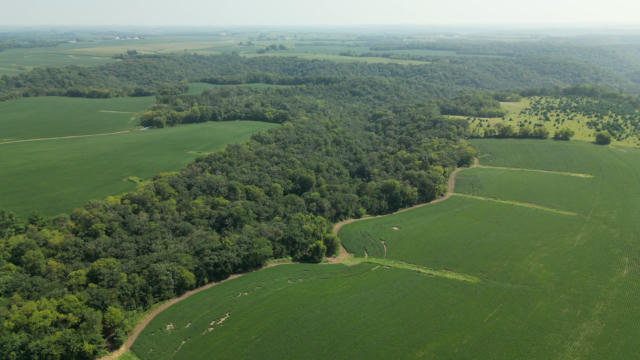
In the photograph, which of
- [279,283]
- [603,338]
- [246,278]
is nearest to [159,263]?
[246,278]

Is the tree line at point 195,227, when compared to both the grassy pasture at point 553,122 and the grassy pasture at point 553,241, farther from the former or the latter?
the grassy pasture at point 553,122

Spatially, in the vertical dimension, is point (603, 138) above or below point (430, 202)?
above

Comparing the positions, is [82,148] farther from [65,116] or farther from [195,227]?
[195,227]

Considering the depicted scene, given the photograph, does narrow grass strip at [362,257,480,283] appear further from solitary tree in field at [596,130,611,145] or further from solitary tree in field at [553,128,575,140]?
solitary tree in field at [553,128,575,140]

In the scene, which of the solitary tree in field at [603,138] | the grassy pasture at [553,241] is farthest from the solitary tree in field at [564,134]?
the grassy pasture at [553,241]

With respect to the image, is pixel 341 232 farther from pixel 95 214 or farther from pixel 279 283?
pixel 95 214

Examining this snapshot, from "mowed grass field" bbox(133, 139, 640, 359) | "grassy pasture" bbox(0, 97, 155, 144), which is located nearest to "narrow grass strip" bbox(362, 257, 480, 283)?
"mowed grass field" bbox(133, 139, 640, 359)

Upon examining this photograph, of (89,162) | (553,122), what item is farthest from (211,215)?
(553,122)
